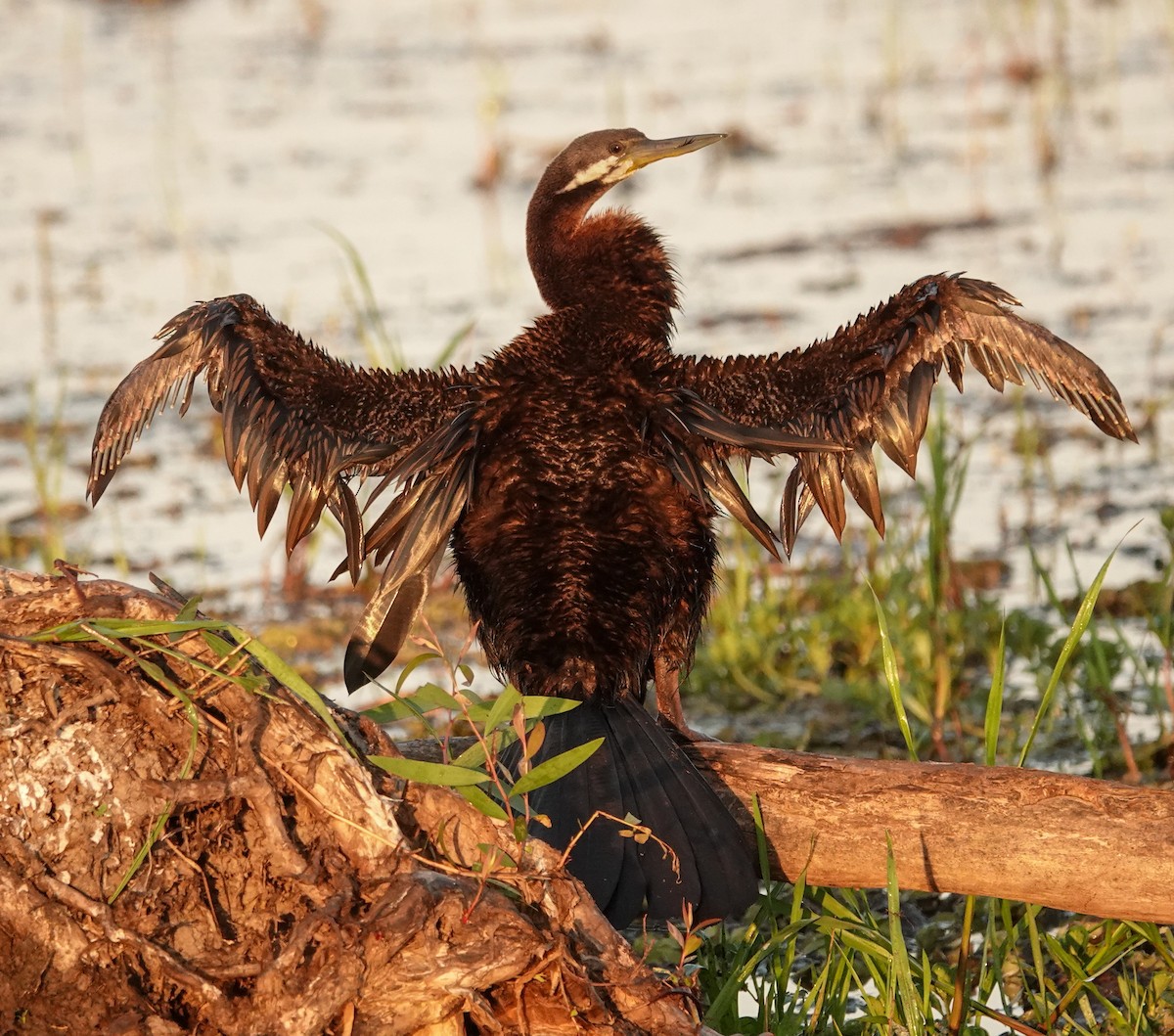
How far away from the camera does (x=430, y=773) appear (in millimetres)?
2408

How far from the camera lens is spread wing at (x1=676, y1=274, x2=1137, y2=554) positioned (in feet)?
11.4

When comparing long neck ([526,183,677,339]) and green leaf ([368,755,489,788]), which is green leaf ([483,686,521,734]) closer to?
green leaf ([368,755,489,788])

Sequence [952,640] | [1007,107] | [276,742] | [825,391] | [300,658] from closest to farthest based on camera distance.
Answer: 1. [276,742]
2. [825,391]
3. [952,640]
4. [300,658]
5. [1007,107]

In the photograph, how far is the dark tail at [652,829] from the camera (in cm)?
294

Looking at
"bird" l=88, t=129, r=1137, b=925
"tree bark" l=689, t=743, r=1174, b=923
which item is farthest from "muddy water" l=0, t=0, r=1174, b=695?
"tree bark" l=689, t=743, r=1174, b=923

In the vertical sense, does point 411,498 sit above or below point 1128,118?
below

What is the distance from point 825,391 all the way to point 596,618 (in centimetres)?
63

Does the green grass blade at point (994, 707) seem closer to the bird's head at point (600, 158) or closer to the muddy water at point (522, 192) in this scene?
the bird's head at point (600, 158)

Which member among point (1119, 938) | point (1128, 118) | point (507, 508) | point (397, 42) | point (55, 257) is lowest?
point (1119, 938)

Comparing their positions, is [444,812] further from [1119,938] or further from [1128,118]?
[1128,118]

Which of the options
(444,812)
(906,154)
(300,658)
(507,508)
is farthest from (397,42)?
(444,812)

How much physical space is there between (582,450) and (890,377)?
61cm

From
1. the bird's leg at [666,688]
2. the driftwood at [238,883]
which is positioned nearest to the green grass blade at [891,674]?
the bird's leg at [666,688]

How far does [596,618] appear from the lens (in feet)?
11.3
